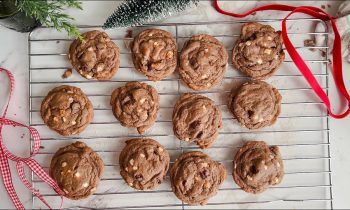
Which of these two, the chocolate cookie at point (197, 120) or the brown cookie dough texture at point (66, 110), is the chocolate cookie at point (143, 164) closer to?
the chocolate cookie at point (197, 120)

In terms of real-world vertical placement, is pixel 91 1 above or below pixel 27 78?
above

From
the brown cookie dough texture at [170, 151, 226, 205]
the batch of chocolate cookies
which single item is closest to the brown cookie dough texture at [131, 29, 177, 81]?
the batch of chocolate cookies

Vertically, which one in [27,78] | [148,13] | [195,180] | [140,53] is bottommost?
[195,180]

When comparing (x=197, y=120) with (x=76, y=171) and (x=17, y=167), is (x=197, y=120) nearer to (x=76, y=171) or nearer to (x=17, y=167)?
(x=76, y=171)

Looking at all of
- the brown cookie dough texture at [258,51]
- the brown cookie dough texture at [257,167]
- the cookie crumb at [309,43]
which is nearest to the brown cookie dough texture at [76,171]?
the brown cookie dough texture at [257,167]

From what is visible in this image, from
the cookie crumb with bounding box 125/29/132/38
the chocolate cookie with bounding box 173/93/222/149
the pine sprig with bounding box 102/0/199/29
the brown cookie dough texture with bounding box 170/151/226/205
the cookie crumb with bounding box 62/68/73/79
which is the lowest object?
the brown cookie dough texture with bounding box 170/151/226/205

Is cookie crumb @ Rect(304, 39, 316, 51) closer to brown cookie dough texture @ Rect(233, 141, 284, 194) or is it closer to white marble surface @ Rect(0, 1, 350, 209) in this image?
white marble surface @ Rect(0, 1, 350, 209)

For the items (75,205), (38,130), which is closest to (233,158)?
(75,205)

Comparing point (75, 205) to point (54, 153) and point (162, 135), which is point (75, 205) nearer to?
point (54, 153)
